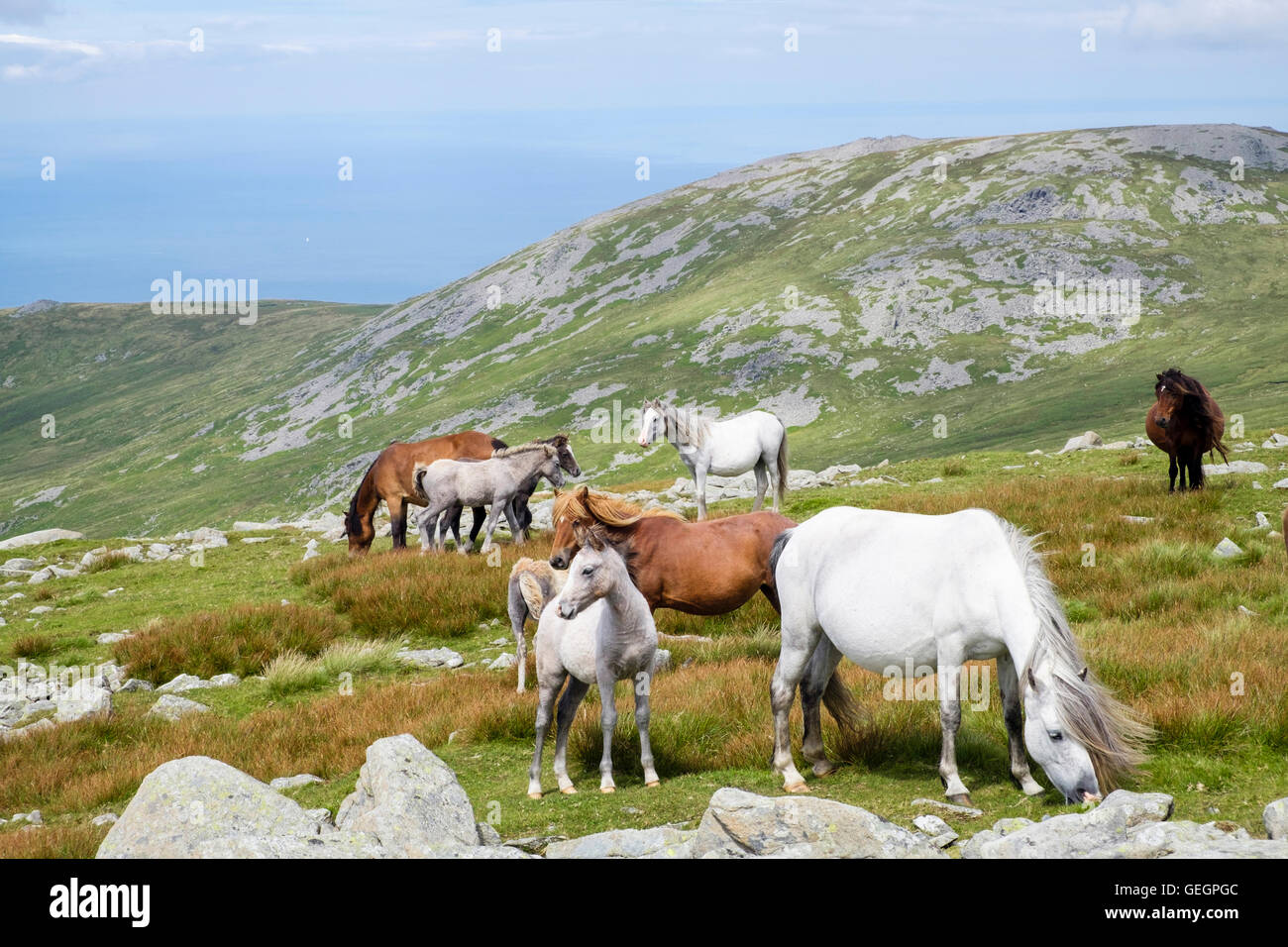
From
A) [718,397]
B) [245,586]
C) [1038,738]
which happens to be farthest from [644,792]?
[718,397]

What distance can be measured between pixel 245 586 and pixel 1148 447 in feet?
86.8

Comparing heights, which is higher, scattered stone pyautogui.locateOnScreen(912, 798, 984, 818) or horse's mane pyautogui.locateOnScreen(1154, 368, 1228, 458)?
horse's mane pyautogui.locateOnScreen(1154, 368, 1228, 458)

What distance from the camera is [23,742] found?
481 inches

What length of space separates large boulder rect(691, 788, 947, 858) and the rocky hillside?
203 feet

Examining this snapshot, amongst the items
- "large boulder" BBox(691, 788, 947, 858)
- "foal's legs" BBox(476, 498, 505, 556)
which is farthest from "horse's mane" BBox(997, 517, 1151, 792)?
"foal's legs" BBox(476, 498, 505, 556)

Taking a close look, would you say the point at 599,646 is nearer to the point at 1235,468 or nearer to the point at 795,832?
the point at 795,832

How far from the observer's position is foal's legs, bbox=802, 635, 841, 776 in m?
8.94

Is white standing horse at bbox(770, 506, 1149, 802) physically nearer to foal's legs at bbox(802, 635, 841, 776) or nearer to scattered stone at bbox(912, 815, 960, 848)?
foal's legs at bbox(802, 635, 841, 776)

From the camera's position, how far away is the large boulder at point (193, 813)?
650 cm

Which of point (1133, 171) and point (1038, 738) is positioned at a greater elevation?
point (1133, 171)

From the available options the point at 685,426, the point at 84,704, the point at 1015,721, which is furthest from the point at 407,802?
the point at 685,426
